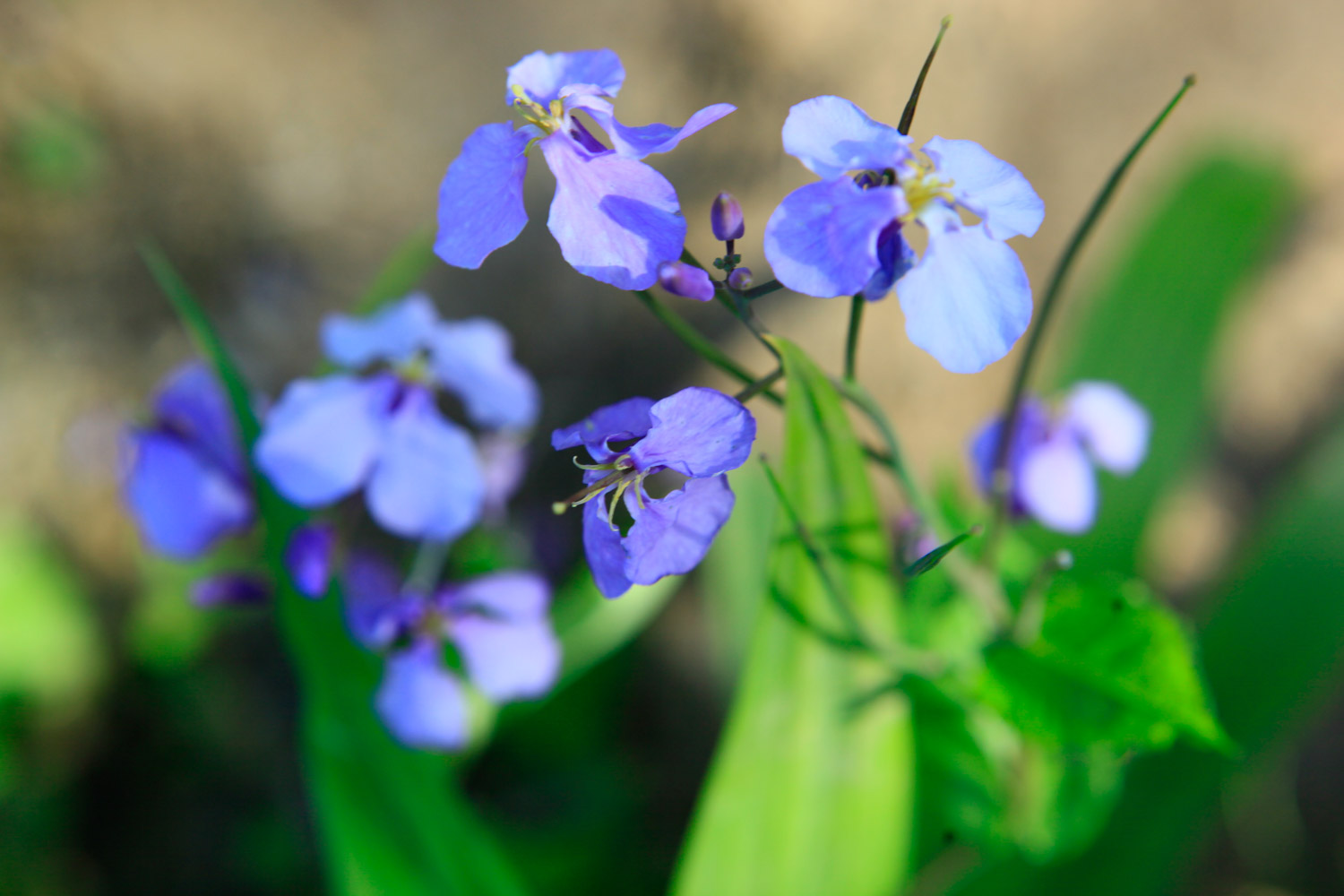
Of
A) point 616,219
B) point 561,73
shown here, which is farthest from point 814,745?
point 561,73

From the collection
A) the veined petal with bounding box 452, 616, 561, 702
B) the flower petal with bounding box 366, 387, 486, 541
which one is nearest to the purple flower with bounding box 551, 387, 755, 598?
the flower petal with bounding box 366, 387, 486, 541

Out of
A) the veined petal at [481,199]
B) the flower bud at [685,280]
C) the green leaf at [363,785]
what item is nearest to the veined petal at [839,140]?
the flower bud at [685,280]

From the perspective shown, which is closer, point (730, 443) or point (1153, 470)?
point (730, 443)

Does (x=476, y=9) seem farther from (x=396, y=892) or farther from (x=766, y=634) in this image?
(x=396, y=892)

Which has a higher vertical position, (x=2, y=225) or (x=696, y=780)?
(x=2, y=225)

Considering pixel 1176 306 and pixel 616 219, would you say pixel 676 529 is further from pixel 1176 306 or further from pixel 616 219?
pixel 1176 306

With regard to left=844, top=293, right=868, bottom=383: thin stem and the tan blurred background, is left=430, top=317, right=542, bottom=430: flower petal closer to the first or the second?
left=844, top=293, right=868, bottom=383: thin stem

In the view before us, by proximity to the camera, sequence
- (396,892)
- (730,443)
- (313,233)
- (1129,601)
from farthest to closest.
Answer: (313,233) < (396,892) < (1129,601) < (730,443)

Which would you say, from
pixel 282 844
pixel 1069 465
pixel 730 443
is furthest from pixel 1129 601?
pixel 282 844
